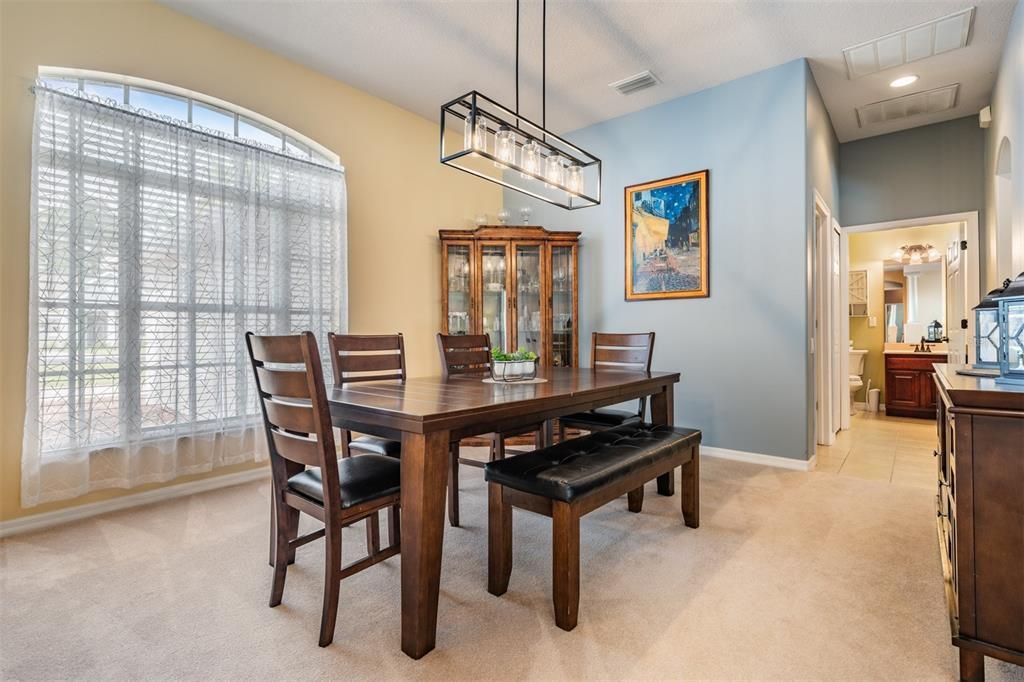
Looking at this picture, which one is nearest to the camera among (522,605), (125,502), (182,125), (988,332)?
(522,605)

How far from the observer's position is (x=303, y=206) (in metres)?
3.43

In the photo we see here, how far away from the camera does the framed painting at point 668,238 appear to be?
13.1 ft

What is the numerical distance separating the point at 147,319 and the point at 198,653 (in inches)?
78.5

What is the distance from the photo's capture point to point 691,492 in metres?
2.41

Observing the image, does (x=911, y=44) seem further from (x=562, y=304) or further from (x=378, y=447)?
(x=378, y=447)

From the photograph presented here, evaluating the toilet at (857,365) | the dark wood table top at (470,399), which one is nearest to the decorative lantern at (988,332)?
the dark wood table top at (470,399)

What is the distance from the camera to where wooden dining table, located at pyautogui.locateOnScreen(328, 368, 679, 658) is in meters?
1.44

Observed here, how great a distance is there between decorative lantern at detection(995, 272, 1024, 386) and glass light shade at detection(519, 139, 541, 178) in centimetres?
191

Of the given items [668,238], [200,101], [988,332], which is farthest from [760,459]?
[200,101]

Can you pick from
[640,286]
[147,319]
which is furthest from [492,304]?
[147,319]

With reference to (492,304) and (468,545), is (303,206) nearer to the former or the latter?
(492,304)

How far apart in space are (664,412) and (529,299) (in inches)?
79.6

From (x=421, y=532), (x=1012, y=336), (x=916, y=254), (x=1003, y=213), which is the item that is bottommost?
(x=421, y=532)

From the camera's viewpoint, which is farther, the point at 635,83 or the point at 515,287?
the point at 515,287
